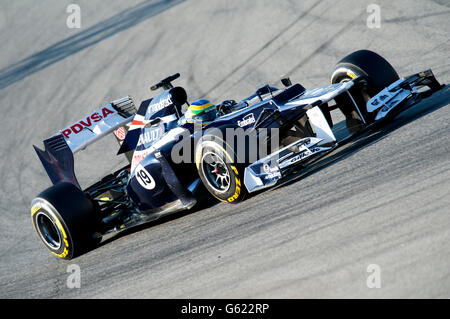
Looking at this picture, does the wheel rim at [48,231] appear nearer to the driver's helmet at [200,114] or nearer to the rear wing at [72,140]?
the rear wing at [72,140]

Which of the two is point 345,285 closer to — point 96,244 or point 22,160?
point 96,244

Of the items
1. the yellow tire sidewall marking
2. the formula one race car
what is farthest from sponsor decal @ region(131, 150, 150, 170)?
the yellow tire sidewall marking

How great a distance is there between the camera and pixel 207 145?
687 cm

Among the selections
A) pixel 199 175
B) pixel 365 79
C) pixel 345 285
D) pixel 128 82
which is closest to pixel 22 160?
pixel 128 82

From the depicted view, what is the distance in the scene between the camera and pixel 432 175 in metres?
5.50

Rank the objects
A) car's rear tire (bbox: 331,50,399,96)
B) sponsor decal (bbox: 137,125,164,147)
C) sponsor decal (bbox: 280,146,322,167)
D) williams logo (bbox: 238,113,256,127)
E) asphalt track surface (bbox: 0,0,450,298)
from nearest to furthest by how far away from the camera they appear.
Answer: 1. asphalt track surface (bbox: 0,0,450,298)
2. sponsor decal (bbox: 280,146,322,167)
3. williams logo (bbox: 238,113,256,127)
4. car's rear tire (bbox: 331,50,399,96)
5. sponsor decal (bbox: 137,125,164,147)

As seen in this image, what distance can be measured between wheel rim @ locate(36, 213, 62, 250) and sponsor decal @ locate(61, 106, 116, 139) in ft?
4.20

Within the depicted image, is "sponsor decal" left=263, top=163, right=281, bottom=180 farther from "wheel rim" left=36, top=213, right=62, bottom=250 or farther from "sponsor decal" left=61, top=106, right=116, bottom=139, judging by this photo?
"sponsor decal" left=61, top=106, right=116, bottom=139

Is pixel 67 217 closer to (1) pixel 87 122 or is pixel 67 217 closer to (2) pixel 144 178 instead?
(2) pixel 144 178

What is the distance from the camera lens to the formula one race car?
6.70 metres

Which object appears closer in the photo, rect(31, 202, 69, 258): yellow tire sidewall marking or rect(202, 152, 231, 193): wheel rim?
rect(202, 152, 231, 193): wheel rim

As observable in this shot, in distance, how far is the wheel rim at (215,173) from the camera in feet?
22.7

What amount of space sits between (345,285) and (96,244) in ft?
15.2
